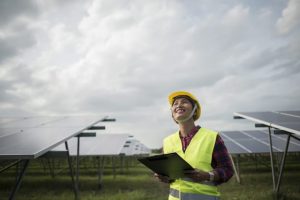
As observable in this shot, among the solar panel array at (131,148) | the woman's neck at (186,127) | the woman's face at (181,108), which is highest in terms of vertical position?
the woman's face at (181,108)

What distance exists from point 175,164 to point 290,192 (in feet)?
29.5

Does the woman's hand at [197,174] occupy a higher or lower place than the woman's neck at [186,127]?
lower

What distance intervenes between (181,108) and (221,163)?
746 mm

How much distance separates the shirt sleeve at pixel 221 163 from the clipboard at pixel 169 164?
1.28 feet

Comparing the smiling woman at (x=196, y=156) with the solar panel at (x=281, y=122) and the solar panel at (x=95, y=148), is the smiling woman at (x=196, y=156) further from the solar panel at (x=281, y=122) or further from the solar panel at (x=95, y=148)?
the solar panel at (x=95, y=148)

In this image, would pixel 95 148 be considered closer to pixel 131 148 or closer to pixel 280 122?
pixel 280 122

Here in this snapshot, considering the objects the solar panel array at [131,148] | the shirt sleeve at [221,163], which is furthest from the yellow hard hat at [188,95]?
the solar panel array at [131,148]

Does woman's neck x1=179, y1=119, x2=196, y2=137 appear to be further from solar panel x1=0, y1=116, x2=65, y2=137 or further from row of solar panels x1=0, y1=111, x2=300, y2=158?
solar panel x1=0, y1=116, x2=65, y2=137

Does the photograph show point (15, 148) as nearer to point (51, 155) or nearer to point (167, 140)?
point (167, 140)

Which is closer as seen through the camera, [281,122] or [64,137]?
[64,137]

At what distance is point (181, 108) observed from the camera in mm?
3420

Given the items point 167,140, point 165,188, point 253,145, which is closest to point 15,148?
point 167,140

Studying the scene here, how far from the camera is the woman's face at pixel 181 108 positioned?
3.38 metres

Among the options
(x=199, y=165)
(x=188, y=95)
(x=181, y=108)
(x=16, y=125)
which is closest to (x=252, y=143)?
(x=16, y=125)
